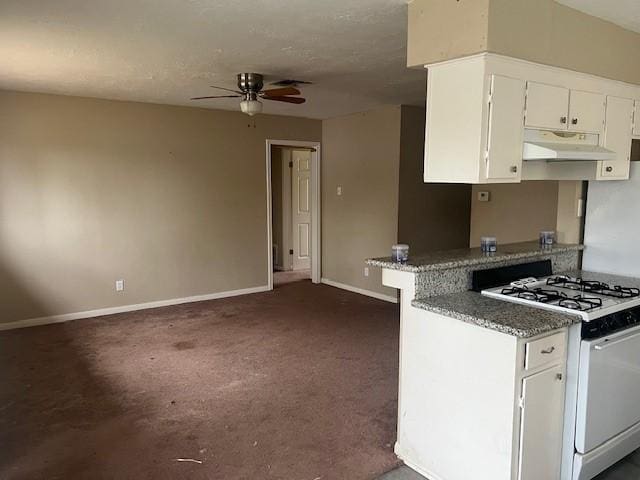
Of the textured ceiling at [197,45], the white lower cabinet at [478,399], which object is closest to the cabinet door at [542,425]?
the white lower cabinet at [478,399]

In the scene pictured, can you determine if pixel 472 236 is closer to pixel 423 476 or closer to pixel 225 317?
pixel 225 317

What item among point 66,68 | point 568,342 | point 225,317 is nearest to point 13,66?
point 66,68

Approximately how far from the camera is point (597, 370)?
7.07 ft

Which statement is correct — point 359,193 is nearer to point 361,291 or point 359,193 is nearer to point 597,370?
point 361,291

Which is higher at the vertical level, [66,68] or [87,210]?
[66,68]

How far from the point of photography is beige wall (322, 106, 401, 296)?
5.67 metres

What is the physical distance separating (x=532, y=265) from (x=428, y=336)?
3.25ft

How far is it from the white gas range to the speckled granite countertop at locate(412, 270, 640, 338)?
0.09m

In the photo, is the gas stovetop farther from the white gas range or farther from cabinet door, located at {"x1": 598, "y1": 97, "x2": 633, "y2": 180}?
cabinet door, located at {"x1": 598, "y1": 97, "x2": 633, "y2": 180}

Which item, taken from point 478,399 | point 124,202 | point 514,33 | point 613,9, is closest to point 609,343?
point 478,399

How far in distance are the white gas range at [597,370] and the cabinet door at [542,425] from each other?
68mm

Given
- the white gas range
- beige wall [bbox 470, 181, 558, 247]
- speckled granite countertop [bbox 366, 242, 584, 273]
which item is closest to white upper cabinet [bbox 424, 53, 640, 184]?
speckled granite countertop [bbox 366, 242, 584, 273]

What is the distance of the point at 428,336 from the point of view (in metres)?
2.29

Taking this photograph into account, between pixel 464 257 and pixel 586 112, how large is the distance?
1081 mm
